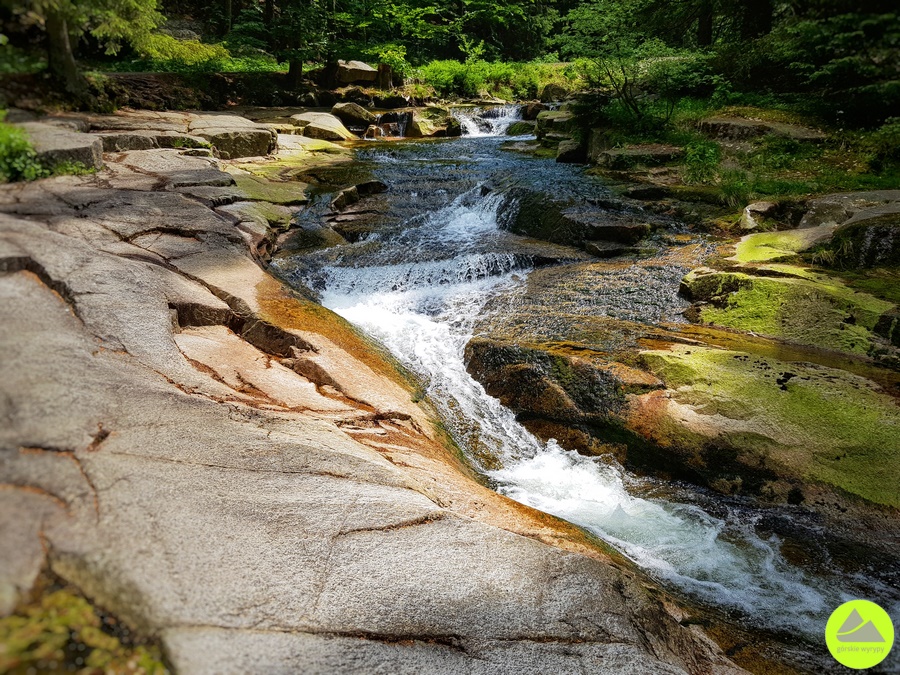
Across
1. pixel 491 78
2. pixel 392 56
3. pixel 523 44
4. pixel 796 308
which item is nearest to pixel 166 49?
pixel 796 308

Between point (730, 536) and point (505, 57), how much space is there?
109 ft

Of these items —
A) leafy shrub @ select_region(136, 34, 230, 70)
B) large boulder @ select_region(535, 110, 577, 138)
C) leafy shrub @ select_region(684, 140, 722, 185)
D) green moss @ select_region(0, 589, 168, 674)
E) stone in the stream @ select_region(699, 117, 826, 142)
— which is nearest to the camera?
green moss @ select_region(0, 589, 168, 674)

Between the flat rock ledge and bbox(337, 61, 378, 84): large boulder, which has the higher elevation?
bbox(337, 61, 378, 84): large boulder

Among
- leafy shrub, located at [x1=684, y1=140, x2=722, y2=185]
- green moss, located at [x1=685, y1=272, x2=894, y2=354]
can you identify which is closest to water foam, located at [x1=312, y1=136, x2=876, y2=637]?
green moss, located at [x1=685, y1=272, x2=894, y2=354]

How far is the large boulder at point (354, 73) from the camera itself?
69.8ft

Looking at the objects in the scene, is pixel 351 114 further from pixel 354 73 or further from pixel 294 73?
pixel 354 73

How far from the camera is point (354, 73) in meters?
21.4

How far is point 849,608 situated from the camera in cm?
345

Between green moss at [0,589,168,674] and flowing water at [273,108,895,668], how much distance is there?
3197 millimetres

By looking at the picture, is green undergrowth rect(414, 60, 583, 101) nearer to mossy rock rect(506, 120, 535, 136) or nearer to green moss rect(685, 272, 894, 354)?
mossy rock rect(506, 120, 535, 136)

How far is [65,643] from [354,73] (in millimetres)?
23154

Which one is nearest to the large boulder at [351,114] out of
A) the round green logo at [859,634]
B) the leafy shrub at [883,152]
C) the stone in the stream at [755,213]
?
the stone in the stream at [755,213]

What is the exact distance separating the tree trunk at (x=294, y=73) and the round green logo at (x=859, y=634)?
20640 mm

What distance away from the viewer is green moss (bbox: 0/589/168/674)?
1181 millimetres
